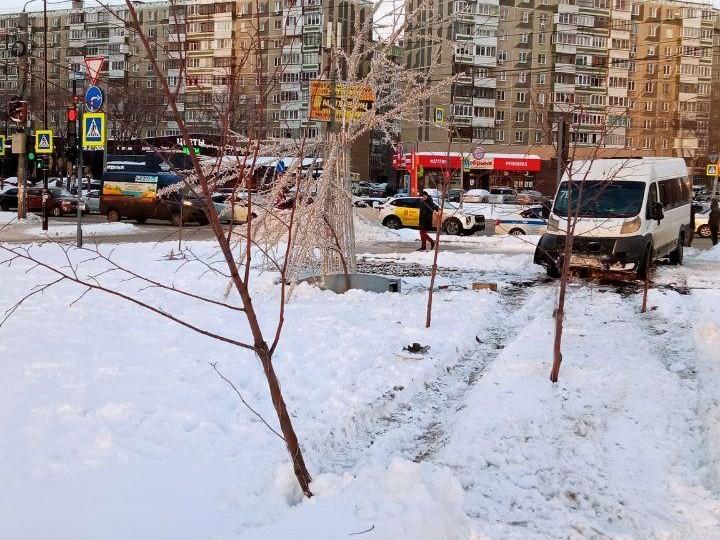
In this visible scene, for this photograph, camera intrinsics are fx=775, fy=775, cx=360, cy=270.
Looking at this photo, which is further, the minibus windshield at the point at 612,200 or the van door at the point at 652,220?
the van door at the point at 652,220

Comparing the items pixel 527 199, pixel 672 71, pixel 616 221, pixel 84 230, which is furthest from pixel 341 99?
pixel 672 71

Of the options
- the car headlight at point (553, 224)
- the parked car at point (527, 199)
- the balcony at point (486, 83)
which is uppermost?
the balcony at point (486, 83)

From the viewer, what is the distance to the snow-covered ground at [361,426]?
13.7 feet

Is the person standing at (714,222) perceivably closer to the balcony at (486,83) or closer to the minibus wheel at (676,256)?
the minibus wheel at (676,256)

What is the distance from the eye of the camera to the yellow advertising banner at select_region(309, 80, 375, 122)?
11.7 metres

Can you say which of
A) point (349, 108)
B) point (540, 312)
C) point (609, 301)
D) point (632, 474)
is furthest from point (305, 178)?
point (632, 474)

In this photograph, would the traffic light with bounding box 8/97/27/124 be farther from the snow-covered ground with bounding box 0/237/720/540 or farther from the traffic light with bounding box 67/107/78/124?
the snow-covered ground with bounding box 0/237/720/540

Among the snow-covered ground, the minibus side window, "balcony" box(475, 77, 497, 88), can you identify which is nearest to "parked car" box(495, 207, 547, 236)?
the minibus side window

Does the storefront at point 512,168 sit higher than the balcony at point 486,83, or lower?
lower

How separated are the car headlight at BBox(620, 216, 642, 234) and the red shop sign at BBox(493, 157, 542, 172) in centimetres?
5262

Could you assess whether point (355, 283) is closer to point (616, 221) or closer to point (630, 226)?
point (616, 221)

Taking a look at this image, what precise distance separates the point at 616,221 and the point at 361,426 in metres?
10.6

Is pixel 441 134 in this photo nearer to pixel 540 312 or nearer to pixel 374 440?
pixel 540 312

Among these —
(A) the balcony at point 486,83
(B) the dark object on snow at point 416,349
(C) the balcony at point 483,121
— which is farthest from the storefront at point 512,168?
(B) the dark object on snow at point 416,349
